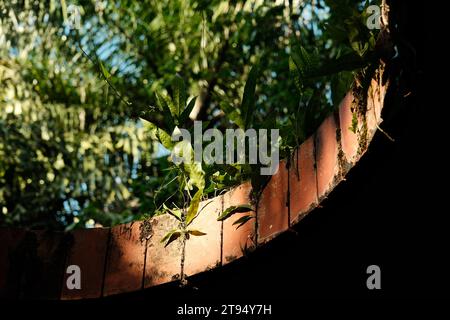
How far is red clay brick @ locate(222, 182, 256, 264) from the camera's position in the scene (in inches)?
45.2

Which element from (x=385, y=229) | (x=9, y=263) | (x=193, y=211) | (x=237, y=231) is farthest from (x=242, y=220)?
(x=9, y=263)

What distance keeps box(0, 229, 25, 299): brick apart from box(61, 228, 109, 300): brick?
115 mm

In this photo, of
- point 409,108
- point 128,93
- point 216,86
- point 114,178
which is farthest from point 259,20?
point 409,108

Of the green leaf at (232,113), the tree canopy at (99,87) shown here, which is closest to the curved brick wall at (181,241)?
the green leaf at (232,113)

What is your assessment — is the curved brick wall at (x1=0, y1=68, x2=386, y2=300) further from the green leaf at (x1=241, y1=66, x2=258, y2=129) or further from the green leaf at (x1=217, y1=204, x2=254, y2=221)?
the green leaf at (x1=241, y1=66, x2=258, y2=129)

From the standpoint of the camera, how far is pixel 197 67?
4.33 metres

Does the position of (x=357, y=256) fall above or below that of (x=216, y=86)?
below

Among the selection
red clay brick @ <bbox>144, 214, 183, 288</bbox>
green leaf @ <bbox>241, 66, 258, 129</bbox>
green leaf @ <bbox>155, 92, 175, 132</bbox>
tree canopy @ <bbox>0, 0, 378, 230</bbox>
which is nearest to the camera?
red clay brick @ <bbox>144, 214, 183, 288</bbox>

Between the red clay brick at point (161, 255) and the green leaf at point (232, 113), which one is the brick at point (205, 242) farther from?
the green leaf at point (232, 113)

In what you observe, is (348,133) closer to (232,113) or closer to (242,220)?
(242,220)

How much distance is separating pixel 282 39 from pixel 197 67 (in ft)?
2.26

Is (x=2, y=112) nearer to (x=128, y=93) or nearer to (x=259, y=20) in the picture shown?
(x=128, y=93)

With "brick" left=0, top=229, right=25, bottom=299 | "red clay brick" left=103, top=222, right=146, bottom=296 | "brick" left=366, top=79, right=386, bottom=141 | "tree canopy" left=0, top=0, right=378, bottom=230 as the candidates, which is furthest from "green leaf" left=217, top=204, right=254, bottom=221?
"tree canopy" left=0, top=0, right=378, bottom=230
